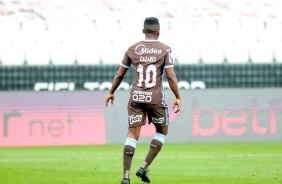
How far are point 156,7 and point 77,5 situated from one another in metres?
2.23

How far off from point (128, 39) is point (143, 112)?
13.0 metres

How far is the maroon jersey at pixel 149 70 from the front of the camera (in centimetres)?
926

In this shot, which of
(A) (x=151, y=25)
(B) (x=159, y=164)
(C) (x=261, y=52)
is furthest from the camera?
(C) (x=261, y=52)

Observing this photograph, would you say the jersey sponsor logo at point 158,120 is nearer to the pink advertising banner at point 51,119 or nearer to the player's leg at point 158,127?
the player's leg at point 158,127

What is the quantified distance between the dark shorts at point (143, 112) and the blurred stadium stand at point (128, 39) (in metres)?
11.5

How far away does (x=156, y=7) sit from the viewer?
23.7 metres

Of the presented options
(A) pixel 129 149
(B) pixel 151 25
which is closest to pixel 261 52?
(B) pixel 151 25

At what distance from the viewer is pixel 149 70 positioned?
9273 millimetres

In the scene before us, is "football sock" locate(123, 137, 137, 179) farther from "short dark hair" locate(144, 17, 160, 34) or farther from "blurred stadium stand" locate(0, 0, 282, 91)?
"blurred stadium stand" locate(0, 0, 282, 91)

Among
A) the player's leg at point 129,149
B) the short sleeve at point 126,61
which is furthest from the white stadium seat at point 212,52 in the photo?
the player's leg at point 129,149

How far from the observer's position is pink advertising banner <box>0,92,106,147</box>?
65.0ft

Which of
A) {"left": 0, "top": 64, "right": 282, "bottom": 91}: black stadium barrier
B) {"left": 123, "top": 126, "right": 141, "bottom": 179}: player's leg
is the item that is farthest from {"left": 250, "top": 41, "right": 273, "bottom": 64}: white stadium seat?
{"left": 123, "top": 126, "right": 141, "bottom": 179}: player's leg

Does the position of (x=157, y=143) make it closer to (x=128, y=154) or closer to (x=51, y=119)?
(x=128, y=154)

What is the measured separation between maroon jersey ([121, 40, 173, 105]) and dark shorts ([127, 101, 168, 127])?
64 millimetres
